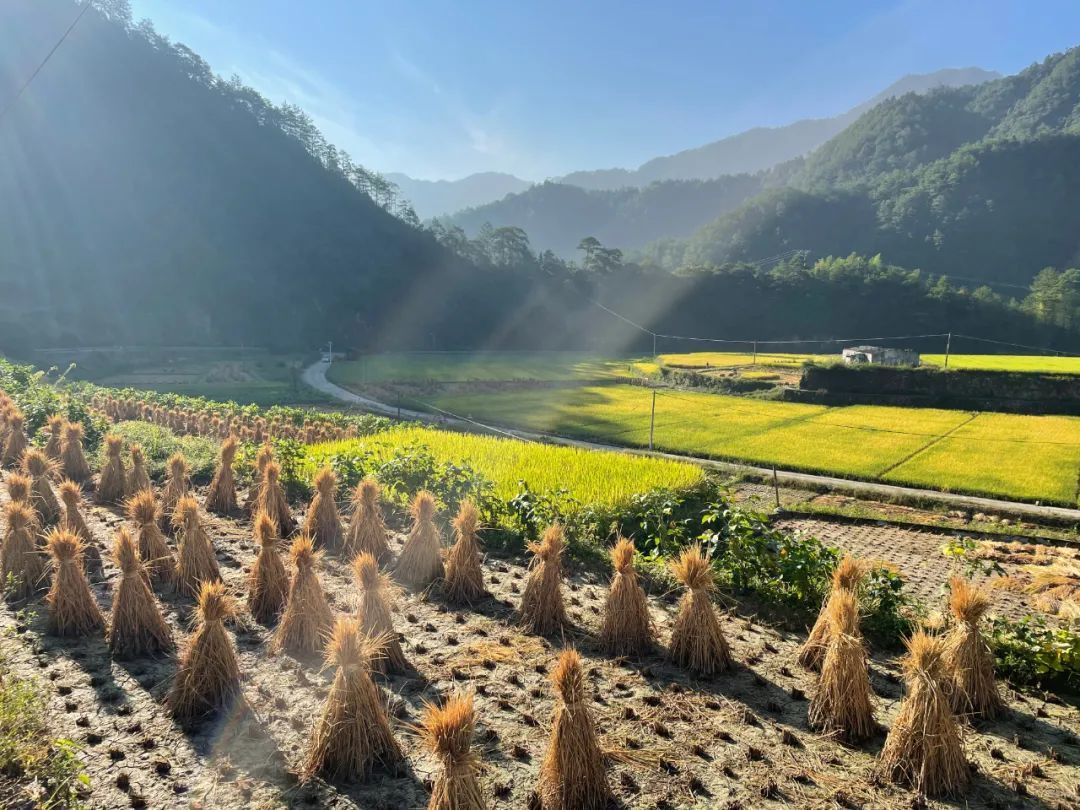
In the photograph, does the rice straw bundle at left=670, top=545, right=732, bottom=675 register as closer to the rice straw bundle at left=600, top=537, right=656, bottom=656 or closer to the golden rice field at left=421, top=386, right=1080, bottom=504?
the rice straw bundle at left=600, top=537, right=656, bottom=656

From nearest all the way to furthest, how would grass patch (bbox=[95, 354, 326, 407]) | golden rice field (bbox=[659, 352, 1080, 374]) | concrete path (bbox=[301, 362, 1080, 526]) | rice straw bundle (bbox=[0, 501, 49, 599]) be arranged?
1. rice straw bundle (bbox=[0, 501, 49, 599])
2. concrete path (bbox=[301, 362, 1080, 526])
3. grass patch (bbox=[95, 354, 326, 407])
4. golden rice field (bbox=[659, 352, 1080, 374])

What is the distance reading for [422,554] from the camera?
21.4 ft

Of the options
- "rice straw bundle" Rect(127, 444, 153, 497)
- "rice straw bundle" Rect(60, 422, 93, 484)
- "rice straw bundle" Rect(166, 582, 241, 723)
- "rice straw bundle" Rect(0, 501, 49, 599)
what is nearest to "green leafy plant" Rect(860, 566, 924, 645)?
"rice straw bundle" Rect(166, 582, 241, 723)

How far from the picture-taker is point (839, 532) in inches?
553

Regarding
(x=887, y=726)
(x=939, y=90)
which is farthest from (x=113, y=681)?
(x=939, y=90)

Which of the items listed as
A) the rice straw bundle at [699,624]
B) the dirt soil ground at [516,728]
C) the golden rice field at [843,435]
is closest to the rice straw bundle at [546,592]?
the dirt soil ground at [516,728]

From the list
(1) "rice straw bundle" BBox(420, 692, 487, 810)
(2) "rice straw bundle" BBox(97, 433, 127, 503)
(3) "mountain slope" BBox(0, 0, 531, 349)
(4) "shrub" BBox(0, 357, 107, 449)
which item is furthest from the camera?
(3) "mountain slope" BBox(0, 0, 531, 349)

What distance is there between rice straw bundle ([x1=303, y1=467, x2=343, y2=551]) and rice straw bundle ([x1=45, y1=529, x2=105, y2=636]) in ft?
8.22

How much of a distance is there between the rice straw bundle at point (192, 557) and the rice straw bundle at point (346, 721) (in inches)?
122

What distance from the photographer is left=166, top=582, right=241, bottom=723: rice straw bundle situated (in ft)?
13.6

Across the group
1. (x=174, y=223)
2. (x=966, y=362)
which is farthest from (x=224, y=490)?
(x=174, y=223)

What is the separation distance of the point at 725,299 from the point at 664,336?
47.5 feet

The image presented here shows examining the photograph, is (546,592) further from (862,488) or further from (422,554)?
(862,488)

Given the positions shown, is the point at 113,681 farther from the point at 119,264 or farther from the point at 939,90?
the point at 939,90
